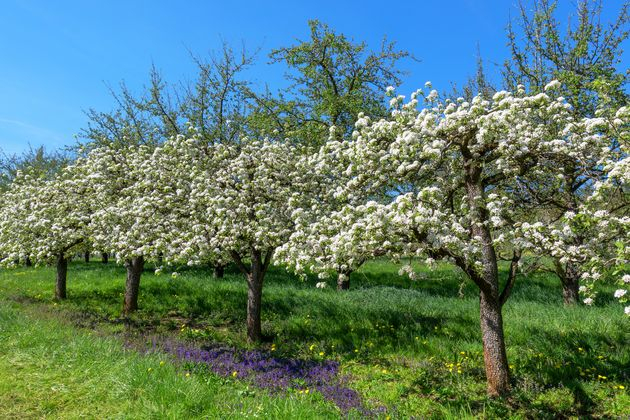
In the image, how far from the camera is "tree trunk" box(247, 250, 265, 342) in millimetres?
12328

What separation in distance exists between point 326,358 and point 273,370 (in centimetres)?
194

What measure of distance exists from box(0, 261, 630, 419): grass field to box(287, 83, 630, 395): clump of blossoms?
157cm

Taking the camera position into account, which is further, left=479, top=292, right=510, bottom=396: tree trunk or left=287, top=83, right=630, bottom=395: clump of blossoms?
left=479, top=292, right=510, bottom=396: tree trunk

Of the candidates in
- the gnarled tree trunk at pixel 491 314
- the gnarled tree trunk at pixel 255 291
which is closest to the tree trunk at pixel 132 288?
the gnarled tree trunk at pixel 255 291

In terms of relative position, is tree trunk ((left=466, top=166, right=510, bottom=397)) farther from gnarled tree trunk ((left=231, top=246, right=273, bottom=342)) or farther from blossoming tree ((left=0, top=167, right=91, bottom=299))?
blossoming tree ((left=0, top=167, right=91, bottom=299))

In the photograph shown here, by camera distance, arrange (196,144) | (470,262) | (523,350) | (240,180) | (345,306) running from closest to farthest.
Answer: (470,262) < (523,350) < (240,180) < (196,144) < (345,306)

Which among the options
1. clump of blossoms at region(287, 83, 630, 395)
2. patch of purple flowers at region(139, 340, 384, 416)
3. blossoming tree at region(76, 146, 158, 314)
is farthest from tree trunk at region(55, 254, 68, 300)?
clump of blossoms at region(287, 83, 630, 395)

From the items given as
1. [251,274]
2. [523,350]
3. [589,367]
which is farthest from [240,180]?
[589,367]

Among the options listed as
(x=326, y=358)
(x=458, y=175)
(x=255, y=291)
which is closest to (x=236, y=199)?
(x=255, y=291)

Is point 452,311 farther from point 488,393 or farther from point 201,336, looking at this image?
point 201,336

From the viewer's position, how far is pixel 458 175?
27.2 ft

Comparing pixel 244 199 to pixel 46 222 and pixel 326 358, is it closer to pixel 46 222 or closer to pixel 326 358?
pixel 326 358

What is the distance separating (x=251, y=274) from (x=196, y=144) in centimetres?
423

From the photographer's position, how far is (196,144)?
11.9 metres
